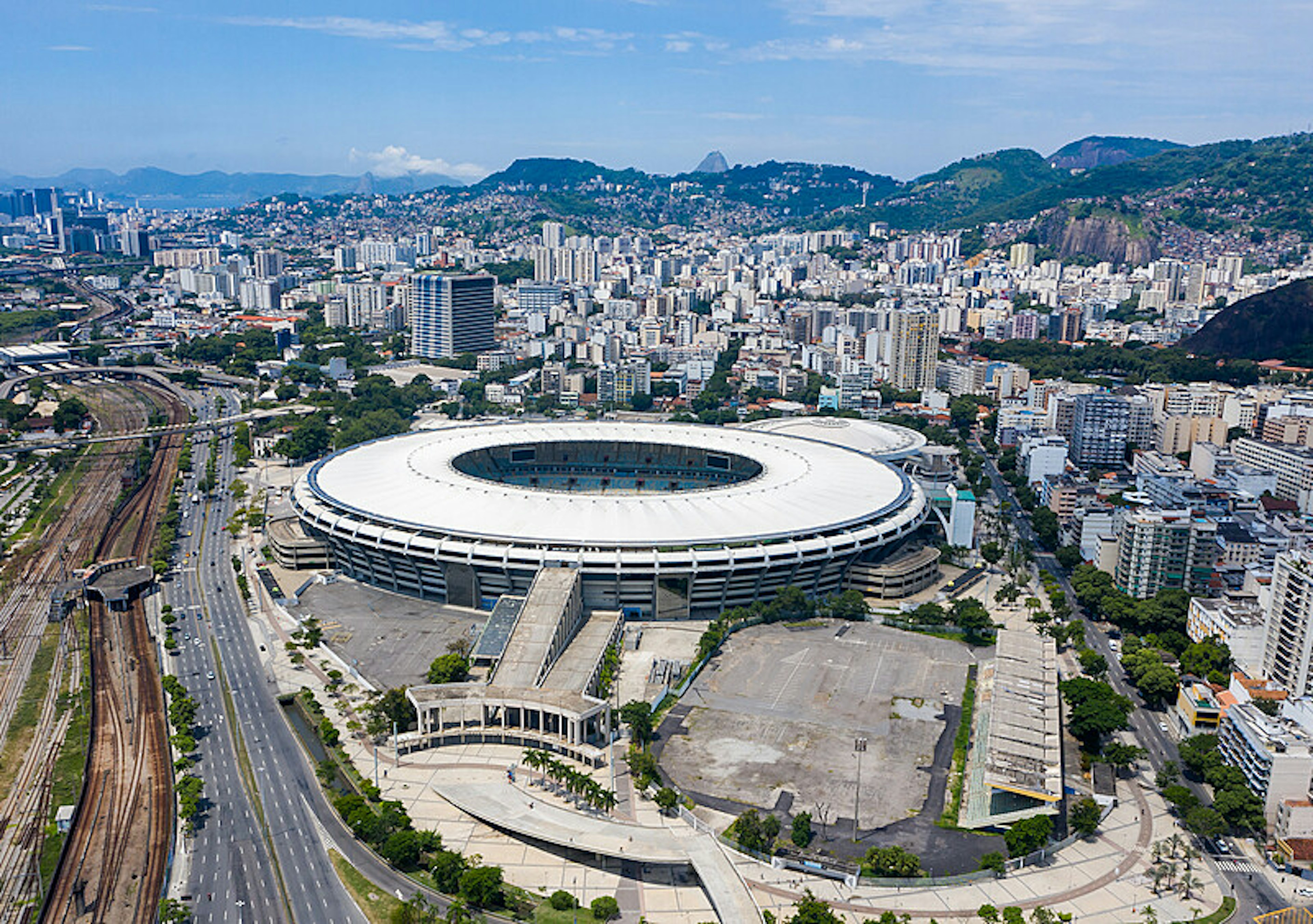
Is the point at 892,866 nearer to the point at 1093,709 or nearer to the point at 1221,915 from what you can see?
the point at 1221,915

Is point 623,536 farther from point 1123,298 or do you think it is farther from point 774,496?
point 1123,298

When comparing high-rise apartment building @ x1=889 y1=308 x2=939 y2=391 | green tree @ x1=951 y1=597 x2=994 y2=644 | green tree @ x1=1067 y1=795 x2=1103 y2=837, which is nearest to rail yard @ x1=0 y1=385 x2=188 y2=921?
green tree @ x1=1067 y1=795 x2=1103 y2=837

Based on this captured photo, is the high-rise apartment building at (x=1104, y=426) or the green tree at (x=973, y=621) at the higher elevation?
the high-rise apartment building at (x=1104, y=426)

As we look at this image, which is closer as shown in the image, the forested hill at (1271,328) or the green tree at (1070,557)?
the green tree at (1070,557)

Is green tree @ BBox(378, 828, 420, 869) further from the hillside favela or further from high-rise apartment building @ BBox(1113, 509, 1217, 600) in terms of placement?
high-rise apartment building @ BBox(1113, 509, 1217, 600)

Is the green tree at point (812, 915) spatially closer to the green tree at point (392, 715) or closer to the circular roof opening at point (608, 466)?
the green tree at point (392, 715)

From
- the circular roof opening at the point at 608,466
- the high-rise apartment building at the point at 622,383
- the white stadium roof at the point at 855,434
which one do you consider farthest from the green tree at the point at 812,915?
the high-rise apartment building at the point at 622,383
